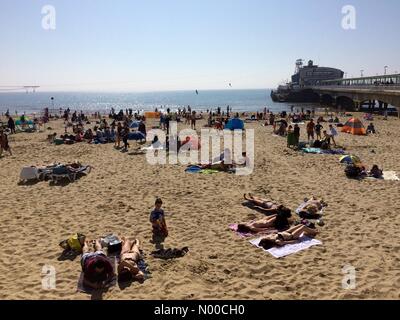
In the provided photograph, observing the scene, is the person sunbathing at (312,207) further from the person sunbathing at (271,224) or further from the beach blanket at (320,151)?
the beach blanket at (320,151)

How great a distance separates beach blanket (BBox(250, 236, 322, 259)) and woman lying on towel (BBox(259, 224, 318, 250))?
9 centimetres

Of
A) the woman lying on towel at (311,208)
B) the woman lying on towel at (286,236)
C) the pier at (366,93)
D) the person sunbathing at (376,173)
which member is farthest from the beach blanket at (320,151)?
the pier at (366,93)

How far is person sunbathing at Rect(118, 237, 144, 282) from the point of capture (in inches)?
231

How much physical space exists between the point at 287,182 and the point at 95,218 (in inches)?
249

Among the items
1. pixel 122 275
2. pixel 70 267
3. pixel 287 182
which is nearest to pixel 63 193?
pixel 70 267

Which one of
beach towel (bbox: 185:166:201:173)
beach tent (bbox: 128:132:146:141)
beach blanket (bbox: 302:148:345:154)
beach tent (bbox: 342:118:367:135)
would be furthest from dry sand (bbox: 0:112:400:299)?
beach tent (bbox: 342:118:367:135)

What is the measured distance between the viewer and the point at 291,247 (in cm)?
700

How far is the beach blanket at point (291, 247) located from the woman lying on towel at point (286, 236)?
0.30 feet

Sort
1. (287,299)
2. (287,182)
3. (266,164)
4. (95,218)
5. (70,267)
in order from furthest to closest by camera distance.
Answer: (266,164), (287,182), (95,218), (70,267), (287,299)

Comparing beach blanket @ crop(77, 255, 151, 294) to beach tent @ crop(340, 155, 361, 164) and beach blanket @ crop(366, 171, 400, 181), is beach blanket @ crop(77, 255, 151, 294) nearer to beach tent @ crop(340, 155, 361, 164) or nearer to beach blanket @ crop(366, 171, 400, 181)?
beach blanket @ crop(366, 171, 400, 181)

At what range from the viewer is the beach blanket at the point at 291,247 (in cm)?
675

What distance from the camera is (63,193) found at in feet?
35.9
